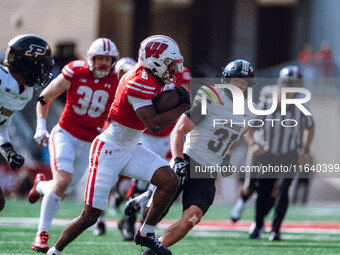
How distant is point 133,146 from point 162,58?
28.6 inches

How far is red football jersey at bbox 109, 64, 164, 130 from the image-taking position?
505 centimetres

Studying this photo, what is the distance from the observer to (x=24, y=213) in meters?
11.0

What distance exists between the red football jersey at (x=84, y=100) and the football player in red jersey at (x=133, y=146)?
173 centimetres

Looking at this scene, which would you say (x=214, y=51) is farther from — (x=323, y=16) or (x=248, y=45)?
(x=323, y=16)

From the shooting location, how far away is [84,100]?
23.4 feet

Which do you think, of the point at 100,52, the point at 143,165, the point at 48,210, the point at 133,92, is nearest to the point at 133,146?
the point at 143,165

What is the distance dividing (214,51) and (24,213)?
11.6 meters

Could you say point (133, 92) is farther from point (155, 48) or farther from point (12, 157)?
point (12, 157)

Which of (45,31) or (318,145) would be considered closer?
(318,145)

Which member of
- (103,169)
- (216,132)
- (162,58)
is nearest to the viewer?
(162,58)

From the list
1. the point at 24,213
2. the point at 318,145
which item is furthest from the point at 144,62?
the point at 318,145

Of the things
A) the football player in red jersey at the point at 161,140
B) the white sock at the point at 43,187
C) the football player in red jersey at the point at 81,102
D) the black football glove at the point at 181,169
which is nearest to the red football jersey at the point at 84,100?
the football player in red jersey at the point at 81,102

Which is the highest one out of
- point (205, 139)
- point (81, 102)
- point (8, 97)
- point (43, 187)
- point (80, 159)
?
point (8, 97)

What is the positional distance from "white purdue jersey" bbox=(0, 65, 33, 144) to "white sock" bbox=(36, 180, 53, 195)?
2.94 feet
